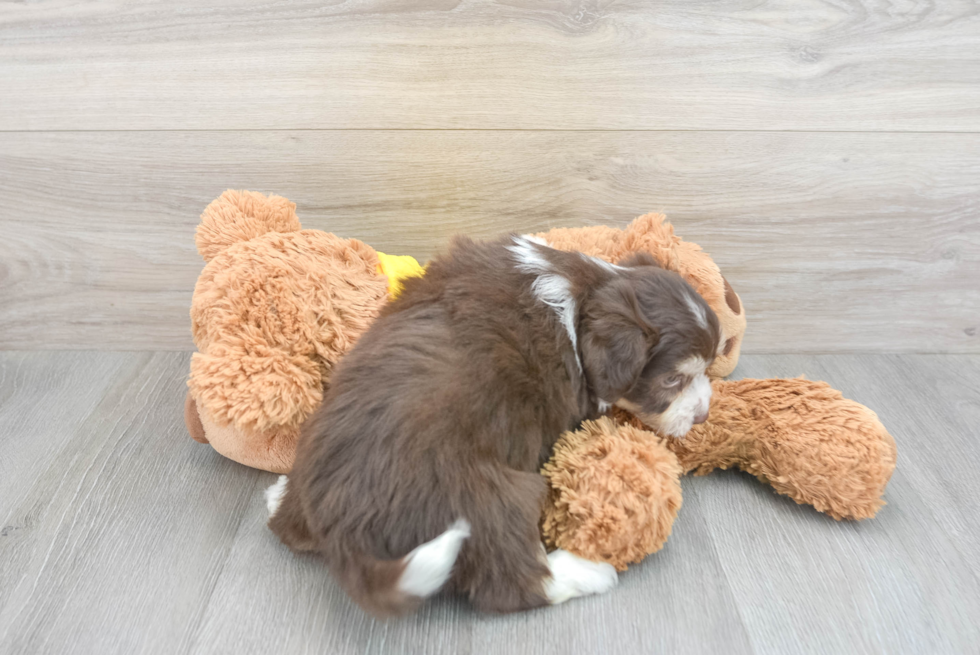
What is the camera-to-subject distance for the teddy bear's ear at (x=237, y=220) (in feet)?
5.24

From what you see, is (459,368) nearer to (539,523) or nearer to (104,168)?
(539,523)

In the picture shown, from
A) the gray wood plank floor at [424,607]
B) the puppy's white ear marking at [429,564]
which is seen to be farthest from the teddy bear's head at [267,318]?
the puppy's white ear marking at [429,564]

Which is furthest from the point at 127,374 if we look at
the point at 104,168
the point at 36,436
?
the point at 104,168

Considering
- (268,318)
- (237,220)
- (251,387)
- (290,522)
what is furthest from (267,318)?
(290,522)

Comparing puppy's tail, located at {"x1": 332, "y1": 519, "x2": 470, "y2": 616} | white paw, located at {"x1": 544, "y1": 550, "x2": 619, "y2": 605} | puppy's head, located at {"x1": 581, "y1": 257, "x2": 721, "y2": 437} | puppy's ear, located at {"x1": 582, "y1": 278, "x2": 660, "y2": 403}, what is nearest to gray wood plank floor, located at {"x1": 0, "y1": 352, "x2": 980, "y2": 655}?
white paw, located at {"x1": 544, "y1": 550, "x2": 619, "y2": 605}

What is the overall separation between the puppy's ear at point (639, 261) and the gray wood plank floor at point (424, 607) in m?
0.55

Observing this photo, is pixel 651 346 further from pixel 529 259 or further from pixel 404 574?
pixel 404 574

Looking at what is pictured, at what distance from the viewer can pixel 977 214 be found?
193 cm

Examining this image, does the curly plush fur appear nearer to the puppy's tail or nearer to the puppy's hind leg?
the puppy's tail

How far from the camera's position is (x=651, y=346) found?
1.32 metres

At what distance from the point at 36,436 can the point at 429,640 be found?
127 cm

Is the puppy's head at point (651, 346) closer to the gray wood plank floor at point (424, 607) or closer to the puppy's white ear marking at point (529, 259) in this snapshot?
the puppy's white ear marking at point (529, 259)

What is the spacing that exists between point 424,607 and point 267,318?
0.69 m

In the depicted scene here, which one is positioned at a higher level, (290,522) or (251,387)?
(251,387)
